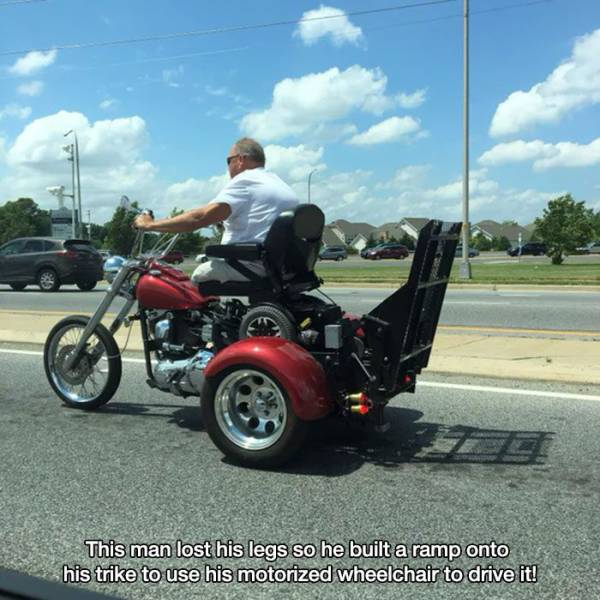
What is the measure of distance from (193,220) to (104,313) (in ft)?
4.40

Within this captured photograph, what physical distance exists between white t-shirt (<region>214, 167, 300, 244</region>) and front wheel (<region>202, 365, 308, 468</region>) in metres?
0.98

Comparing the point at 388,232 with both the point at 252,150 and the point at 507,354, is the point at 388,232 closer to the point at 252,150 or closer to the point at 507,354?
the point at 507,354

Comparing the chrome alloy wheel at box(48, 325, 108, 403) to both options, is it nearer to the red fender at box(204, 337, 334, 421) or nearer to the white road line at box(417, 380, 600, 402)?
the red fender at box(204, 337, 334, 421)

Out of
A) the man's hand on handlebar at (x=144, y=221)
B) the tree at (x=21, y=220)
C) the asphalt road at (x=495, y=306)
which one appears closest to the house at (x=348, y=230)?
the tree at (x=21, y=220)

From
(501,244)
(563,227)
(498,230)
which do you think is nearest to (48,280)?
(563,227)

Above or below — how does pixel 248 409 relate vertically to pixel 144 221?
below

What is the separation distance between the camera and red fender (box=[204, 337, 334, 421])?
387cm

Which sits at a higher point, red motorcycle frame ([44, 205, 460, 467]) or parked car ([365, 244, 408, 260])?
parked car ([365, 244, 408, 260])

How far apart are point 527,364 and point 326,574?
14.6 ft

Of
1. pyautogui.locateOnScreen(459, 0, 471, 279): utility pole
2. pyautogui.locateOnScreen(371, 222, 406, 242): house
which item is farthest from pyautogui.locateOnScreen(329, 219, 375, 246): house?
pyautogui.locateOnScreen(459, 0, 471, 279): utility pole

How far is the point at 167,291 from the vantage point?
15.9 feet

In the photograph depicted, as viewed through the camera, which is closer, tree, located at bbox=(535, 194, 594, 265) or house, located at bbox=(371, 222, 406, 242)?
tree, located at bbox=(535, 194, 594, 265)

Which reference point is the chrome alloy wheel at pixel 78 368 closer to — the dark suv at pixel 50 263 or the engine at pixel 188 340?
the engine at pixel 188 340

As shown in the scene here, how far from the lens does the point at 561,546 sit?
300 cm
